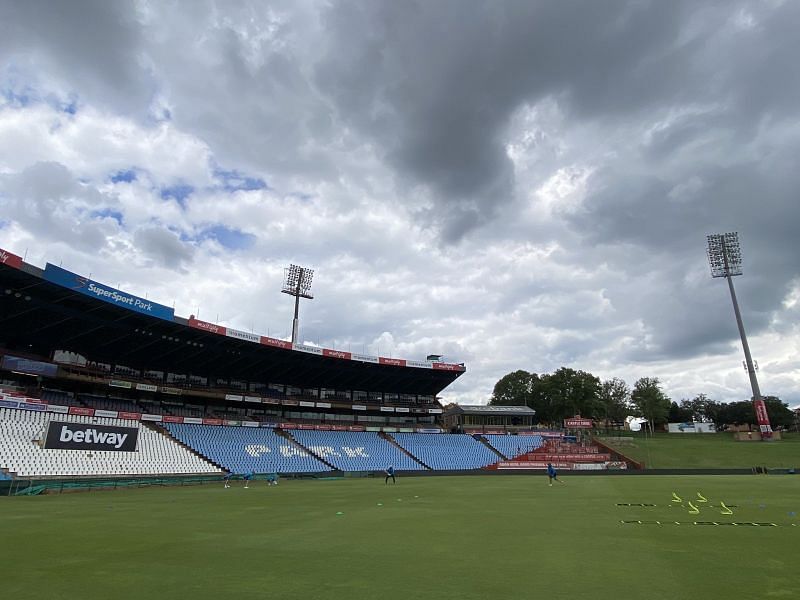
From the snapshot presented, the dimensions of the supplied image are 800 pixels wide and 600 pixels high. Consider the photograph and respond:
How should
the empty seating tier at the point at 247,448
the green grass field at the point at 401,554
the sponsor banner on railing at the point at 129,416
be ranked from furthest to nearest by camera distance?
the empty seating tier at the point at 247,448 → the sponsor banner on railing at the point at 129,416 → the green grass field at the point at 401,554

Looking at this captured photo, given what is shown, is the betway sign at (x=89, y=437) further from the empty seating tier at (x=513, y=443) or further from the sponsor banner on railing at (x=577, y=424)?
the sponsor banner on railing at (x=577, y=424)

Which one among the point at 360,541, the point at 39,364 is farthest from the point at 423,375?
the point at 360,541

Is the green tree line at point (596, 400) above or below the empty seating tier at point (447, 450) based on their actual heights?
above

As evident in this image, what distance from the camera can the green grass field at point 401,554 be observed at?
860cm

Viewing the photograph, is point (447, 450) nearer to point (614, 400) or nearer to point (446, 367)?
point (446, 367)

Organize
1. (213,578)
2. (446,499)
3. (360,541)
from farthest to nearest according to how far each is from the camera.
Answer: (446,499)
(360,541)
(213,578)

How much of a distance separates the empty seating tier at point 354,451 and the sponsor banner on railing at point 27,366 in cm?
2832

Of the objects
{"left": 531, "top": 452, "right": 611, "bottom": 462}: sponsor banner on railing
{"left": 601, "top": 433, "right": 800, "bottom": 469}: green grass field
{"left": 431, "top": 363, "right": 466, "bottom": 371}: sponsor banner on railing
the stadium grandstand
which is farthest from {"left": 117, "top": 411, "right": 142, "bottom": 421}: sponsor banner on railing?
{"left": 601, "top": 433, "right": 800, "bottom": 469}: green grass field

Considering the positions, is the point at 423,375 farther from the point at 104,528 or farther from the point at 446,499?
the point at 104,528

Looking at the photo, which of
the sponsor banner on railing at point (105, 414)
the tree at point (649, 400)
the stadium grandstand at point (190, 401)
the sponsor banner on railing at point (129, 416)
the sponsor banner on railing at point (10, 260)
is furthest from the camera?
the tree at point (649, 400)

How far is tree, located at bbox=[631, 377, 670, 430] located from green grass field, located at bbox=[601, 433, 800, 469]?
2444 centimetres

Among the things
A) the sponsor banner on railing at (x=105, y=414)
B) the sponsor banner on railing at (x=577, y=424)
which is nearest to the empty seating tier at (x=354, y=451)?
the sponsor banner on railing at (x=105, y=414)

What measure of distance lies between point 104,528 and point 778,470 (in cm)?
6506

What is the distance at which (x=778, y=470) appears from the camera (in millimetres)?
53781
